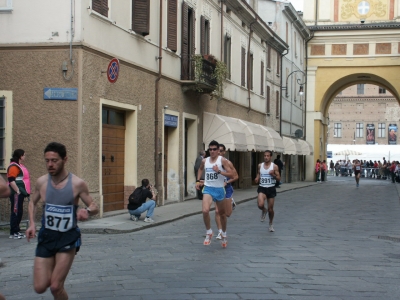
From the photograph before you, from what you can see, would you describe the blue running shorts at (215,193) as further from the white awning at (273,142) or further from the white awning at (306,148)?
the white awning at (306,148)

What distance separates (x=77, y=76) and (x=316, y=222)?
6.83 m

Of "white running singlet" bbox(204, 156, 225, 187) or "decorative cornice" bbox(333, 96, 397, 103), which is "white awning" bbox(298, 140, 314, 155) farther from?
"decorative cornice" bbox(333, 96, 397, 103)

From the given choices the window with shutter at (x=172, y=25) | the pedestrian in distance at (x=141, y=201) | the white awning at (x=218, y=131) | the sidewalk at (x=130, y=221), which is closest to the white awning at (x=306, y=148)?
the white awning at (x=218, y=131)

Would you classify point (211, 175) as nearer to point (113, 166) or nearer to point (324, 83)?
point (113, 166)

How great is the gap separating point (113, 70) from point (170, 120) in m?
5.23

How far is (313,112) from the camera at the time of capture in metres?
52.8

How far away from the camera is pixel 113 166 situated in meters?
18.2

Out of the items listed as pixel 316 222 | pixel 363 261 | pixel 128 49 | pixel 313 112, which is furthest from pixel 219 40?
pixel 313 112

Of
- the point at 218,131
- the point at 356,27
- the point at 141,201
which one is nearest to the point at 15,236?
the point at 141,201

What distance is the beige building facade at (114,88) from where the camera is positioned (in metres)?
15.4

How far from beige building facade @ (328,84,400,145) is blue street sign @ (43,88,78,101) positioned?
77.6 meters

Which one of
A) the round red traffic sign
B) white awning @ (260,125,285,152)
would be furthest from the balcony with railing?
white awning @ (260,125,285,152)

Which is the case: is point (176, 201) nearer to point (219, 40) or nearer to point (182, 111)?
point (182, 111)

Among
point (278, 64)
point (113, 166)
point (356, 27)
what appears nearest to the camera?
point (113, 166)
